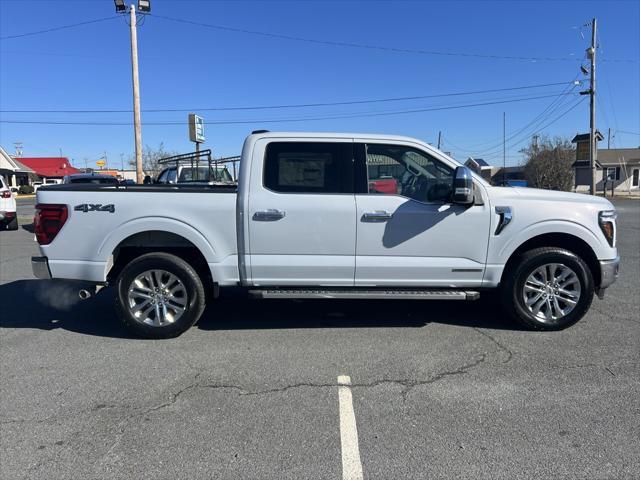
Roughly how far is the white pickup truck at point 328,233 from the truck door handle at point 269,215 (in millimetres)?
10

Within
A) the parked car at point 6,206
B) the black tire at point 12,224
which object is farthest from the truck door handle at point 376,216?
the black tire at point 12,224

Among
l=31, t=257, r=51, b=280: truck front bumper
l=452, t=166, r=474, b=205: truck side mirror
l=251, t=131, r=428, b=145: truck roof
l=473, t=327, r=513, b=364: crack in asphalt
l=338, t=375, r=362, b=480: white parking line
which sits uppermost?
l=251, t=131, r=428, b=145: truck roof

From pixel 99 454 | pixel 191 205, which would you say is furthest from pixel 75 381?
pixel 191 205

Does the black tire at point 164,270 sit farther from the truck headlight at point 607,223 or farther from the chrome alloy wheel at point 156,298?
the truck headlight at point 607,223

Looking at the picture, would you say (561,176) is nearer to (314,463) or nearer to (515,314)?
(515,314)

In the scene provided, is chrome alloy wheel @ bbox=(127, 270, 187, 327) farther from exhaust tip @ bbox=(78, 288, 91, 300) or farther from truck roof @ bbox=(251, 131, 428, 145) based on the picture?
truck roof @ bbox=(251, 131, 428, 145)

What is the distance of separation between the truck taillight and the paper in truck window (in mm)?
2223

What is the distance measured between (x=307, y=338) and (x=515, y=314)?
86.7 inches

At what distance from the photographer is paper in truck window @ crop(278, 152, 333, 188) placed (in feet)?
16.2

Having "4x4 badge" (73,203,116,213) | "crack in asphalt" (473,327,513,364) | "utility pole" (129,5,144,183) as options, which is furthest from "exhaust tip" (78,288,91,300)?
"utility pole" (129,5,144,183)

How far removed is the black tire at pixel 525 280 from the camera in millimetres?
4996

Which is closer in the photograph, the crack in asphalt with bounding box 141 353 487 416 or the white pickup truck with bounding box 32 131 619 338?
the crack in asphalt with bounding box 141 353 487 416

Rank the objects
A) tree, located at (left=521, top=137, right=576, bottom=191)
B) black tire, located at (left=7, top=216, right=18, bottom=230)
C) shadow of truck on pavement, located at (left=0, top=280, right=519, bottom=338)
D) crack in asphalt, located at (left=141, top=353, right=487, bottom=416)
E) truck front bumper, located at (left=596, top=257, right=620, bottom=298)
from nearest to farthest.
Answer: crack in asphalt, located at (left=141, top=353, right=487, bottom=416)
truck front bumper, located at (left=596, top=257, right=620, bottom=298)
shadow of truck on pavement, located at (left=0, top=280, right=519, bottom=338)
black tire, located at (left=7, top=216, right=18, bottom=230)
tree, located at (left=521, top=137, right=576, bottom=191)

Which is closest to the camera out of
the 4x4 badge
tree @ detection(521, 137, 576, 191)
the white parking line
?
the white parking line
